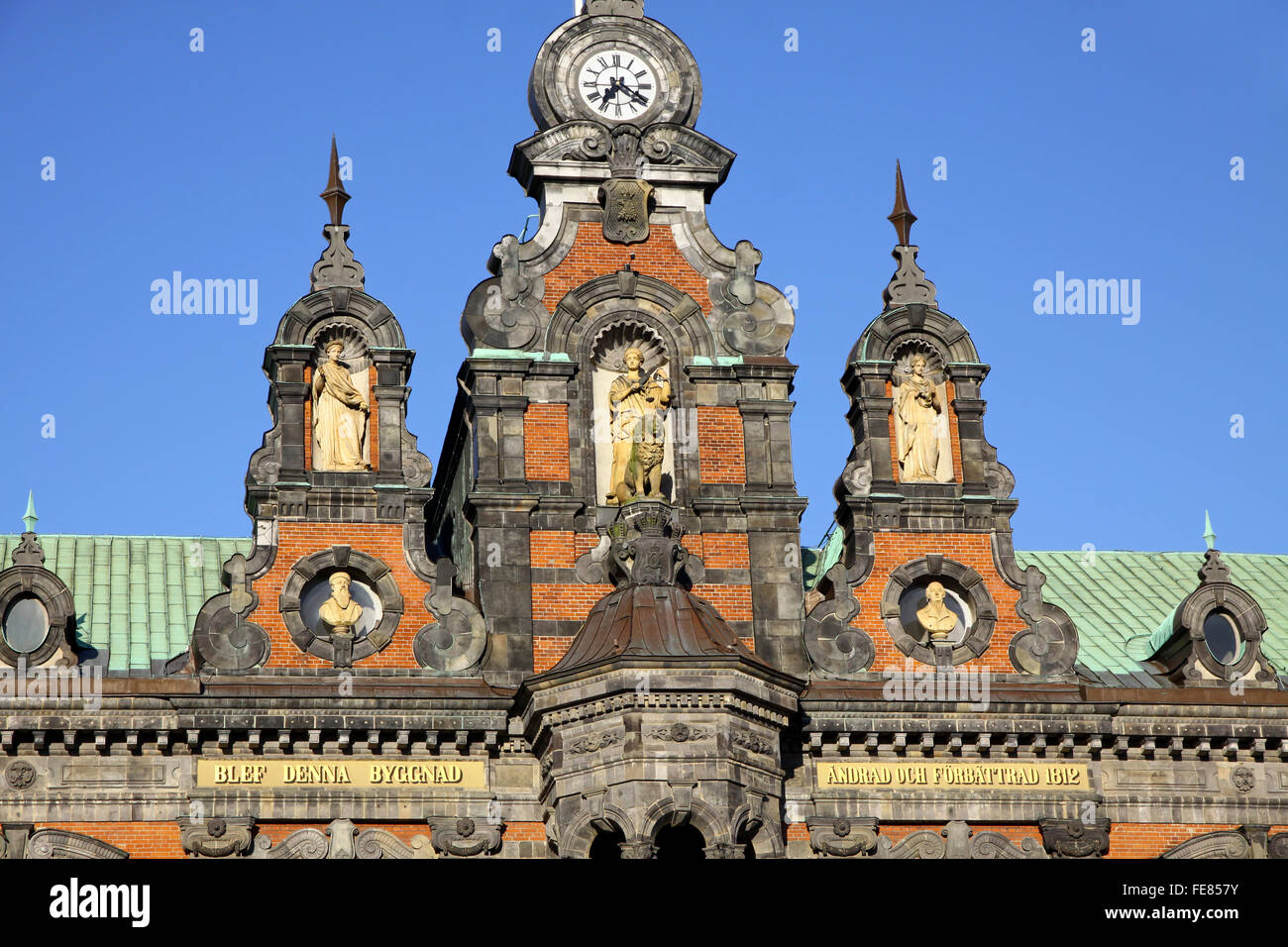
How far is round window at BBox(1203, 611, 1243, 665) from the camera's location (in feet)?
145

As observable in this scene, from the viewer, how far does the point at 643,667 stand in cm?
3897

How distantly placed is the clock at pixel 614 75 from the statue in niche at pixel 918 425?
5609mm

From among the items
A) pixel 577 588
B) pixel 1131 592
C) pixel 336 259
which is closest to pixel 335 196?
pixel 336 259

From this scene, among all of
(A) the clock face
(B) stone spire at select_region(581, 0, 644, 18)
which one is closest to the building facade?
(A) the clock face

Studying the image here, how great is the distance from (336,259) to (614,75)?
222 inches

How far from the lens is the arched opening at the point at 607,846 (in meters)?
39.3

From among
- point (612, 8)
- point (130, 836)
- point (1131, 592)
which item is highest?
point (612, 8)

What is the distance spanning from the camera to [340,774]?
40344 mm

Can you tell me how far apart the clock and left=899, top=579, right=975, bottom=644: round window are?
8.64 meters

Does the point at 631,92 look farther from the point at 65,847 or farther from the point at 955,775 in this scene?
the point at 65,847

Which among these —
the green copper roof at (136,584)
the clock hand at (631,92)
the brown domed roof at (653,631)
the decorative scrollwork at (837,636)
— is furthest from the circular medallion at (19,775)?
the clock hand at (631,92)

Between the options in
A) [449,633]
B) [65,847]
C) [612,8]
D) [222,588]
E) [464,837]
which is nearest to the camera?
[65,847]

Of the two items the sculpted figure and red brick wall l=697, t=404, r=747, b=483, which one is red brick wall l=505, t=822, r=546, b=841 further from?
red brick wall l=697, t=404, r=747, b=483
